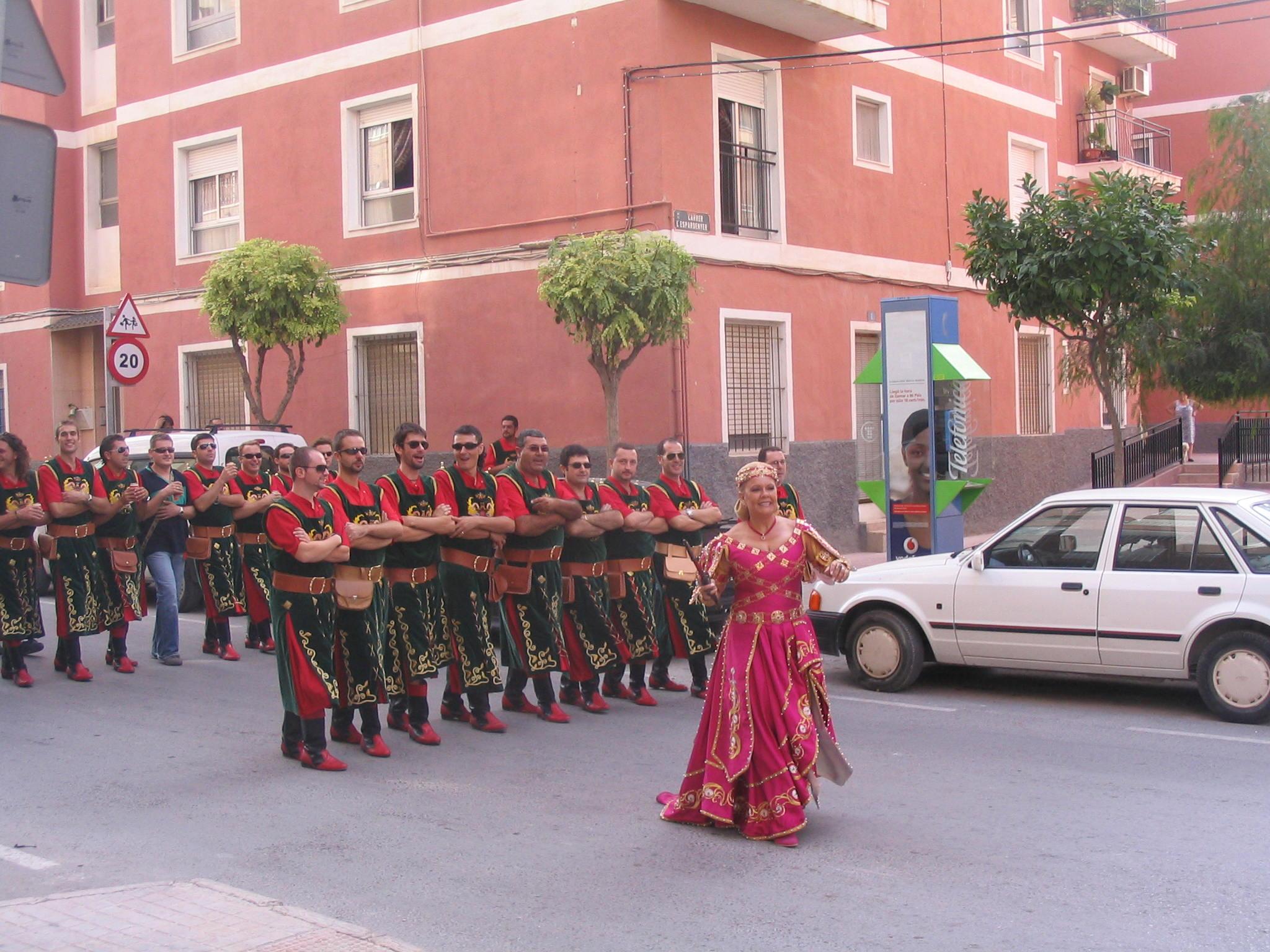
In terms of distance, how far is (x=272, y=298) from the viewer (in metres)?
18.4

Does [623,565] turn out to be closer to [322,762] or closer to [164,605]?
[322,762]

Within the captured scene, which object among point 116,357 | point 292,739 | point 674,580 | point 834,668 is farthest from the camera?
point 116,357

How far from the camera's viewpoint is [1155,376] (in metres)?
19.4

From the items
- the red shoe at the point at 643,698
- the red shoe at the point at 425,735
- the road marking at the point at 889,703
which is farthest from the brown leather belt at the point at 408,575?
the road marking at the point at 889,703

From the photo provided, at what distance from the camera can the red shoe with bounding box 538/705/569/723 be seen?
29.4ft

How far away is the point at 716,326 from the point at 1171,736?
33.0 ft

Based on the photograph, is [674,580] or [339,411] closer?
[674,580]

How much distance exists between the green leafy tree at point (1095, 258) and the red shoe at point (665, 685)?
597 cm

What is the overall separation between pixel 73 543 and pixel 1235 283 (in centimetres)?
1466

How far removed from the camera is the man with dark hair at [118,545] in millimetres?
10742

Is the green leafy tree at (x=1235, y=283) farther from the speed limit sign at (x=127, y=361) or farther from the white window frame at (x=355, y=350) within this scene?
the speed limit sign at (x=127, y=361)

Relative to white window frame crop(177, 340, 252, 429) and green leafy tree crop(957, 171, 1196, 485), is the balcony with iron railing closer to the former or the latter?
green leafy tree crop(957, 171, 1196, 485)

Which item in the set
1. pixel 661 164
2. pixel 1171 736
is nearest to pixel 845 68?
pixel 661 164

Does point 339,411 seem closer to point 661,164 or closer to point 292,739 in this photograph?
point 661,164
